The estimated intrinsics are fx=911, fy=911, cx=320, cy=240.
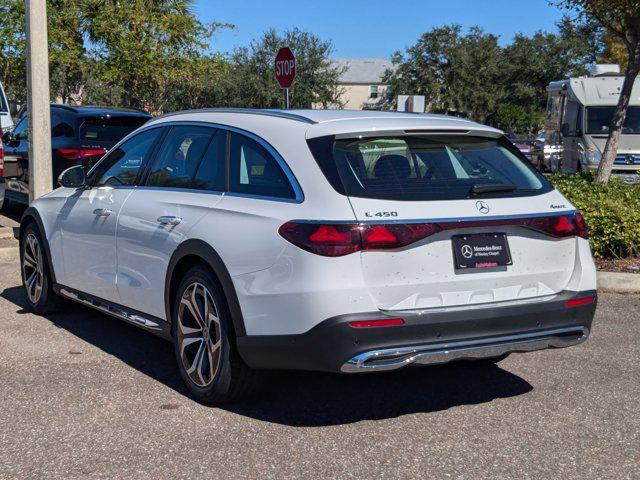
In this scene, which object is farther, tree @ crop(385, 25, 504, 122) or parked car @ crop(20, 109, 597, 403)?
tree @ crop(385, 25, 504, 122)

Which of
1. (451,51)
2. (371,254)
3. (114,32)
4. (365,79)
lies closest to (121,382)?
(371,254)

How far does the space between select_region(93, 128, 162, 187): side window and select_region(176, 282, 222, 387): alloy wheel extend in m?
1.27

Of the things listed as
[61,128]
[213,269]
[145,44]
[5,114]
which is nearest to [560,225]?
[213,269]

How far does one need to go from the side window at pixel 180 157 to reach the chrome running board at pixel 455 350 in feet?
5.60

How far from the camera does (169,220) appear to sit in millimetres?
5320

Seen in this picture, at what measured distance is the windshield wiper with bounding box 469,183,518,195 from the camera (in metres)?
4.63

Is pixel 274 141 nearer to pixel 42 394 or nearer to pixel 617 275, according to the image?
pixel 42 394

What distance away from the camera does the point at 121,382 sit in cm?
550

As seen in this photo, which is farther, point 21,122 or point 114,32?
point 114,32

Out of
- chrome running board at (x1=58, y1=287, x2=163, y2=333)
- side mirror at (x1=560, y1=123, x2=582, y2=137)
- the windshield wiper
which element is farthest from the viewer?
side mirror at (x1=560, y1=123, x2=582, y2=137)

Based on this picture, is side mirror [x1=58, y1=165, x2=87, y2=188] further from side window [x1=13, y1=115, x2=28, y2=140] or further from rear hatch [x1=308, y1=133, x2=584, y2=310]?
A: side window [x1=13, y1=115, x2=28, y2=140]

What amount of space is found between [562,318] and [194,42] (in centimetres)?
2148

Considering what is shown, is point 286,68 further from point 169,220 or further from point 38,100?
point 169,220

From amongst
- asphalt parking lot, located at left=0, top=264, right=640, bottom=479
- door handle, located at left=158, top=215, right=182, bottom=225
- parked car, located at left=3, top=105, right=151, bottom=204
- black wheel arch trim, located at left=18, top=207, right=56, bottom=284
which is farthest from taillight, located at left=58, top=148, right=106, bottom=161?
door handle, located at left=158, top=215, right=182, bottom=225
